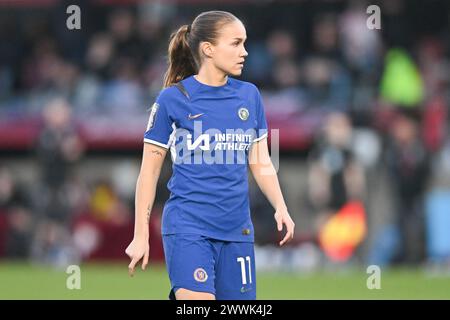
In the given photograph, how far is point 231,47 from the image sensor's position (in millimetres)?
7051

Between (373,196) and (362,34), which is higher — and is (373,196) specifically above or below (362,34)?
below

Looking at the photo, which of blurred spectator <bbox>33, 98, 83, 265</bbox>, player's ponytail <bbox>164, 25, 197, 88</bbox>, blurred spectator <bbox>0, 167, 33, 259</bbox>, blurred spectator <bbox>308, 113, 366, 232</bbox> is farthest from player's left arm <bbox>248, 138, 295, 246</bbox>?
blurred spectator <bbox>0, 167, 33, 259</bbox>

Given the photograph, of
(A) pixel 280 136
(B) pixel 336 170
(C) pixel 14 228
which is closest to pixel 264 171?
(B) pixel 336 170

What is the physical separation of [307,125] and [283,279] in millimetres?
4109

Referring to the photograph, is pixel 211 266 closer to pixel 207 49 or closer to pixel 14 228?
pixel 207 49

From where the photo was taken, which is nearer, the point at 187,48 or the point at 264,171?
the point at 264,171

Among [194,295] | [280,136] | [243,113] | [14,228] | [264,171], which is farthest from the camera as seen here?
[14,228]

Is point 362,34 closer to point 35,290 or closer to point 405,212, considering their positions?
point 405,212

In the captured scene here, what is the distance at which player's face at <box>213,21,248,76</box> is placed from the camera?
277 inches

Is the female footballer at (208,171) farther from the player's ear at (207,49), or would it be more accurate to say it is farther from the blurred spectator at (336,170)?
the blurred spectator at (336,170)

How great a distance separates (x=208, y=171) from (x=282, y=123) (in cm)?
1170

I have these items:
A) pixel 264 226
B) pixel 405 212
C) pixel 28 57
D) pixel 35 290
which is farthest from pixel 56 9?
pixel 35 290

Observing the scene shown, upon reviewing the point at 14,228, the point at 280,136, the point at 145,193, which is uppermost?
the point at 280,136

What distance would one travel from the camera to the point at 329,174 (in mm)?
17078
